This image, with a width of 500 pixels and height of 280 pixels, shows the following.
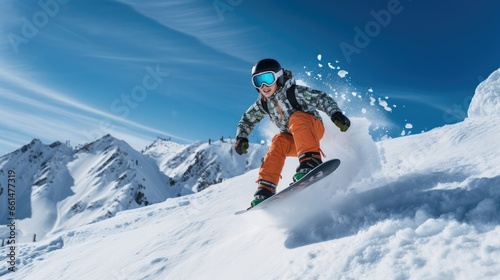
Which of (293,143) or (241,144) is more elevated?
(241,144)

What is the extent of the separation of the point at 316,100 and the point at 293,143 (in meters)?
0.67

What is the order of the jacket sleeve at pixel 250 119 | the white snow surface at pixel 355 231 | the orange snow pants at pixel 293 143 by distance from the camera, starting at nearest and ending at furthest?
the white snow surface at pixel 355 231, the orange snow pants at pixel 293 143, the jacket sleeve at pixel 250 119

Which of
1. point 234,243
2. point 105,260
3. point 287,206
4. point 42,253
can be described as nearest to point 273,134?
point 287,206

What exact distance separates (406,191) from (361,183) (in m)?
1.06

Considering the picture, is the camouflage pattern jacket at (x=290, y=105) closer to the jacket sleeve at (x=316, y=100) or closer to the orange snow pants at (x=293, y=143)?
the jacket sleeve at (x=316, y=100)

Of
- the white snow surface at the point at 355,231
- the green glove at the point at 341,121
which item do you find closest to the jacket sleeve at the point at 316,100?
the green glove at the point at 341,121

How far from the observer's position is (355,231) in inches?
125

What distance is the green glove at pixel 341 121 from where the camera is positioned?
15.3 feet

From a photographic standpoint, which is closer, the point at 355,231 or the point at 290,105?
the point at 355,231

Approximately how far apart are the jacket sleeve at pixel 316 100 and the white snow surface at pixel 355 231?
0.49 metres

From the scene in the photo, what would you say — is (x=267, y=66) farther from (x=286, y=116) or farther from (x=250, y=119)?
(x=250, y=119)

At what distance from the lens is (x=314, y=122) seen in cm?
498

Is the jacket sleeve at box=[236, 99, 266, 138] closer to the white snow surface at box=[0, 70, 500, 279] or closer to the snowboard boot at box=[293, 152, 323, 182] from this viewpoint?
the white snow surface at box=[0, 70, 500, 279]

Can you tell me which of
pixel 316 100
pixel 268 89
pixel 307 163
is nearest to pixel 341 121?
pixel 316 100
